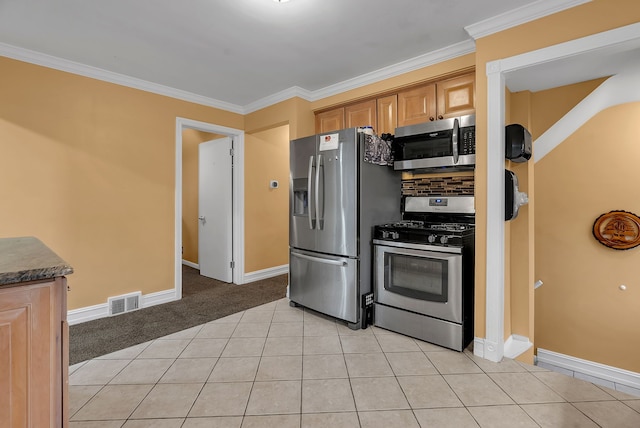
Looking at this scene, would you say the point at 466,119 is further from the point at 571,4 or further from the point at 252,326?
the point at 252,326

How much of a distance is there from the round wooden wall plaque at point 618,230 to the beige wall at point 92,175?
4.34 m

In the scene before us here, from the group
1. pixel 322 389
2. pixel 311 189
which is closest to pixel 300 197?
pixel 311 189

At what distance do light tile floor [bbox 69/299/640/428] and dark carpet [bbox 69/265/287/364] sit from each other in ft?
0.64

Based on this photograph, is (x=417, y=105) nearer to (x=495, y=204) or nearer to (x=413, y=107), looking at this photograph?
(x=413, y=107)

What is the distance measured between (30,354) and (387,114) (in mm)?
3059

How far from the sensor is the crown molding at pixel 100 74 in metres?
2.66

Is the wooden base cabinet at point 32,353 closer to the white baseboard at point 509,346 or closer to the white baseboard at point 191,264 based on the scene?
the white baseboard at point 509,346

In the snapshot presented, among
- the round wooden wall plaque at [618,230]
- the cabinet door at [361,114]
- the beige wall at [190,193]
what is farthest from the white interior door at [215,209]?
the round wooden wall plaque at [618,230]

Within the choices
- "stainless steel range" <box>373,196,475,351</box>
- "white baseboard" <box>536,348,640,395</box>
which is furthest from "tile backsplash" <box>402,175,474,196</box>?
"white baseboard" <box>536,348,640,395</box>

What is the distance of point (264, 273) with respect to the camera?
15.1ft

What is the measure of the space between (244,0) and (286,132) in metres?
2.91

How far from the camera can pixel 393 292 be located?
272 centimetres

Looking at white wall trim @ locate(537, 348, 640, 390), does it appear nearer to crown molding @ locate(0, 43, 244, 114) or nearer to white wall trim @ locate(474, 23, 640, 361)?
white wall trim @ locate(474, 23, 640, 361)

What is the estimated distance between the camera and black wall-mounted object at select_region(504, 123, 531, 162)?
2316mm
